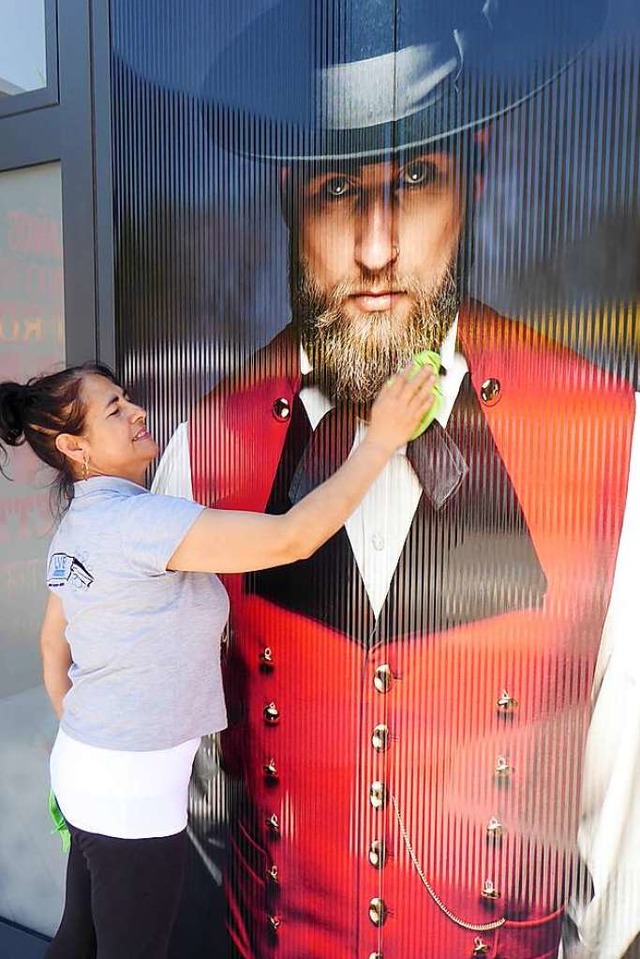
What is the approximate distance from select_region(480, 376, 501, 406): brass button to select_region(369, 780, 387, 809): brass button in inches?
30.6

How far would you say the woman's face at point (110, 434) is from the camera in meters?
1.54

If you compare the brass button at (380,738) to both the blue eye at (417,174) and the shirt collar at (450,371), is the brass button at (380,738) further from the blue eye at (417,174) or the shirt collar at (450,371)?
the blue eye at (417,174)

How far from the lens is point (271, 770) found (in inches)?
68.9

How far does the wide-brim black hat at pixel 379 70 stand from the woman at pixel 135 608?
477 mm

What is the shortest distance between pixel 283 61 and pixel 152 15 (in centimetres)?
37

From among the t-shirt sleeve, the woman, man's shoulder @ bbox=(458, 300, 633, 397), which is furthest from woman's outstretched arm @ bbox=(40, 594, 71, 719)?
man's shoulder @ bbox=(458, 300, 633, 397)

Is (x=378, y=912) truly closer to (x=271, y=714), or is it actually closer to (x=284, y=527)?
(x=271, y=714)

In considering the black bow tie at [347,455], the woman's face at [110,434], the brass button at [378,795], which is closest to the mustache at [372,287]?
the black bow tie at [347,455]

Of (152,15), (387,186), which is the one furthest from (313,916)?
(152,15)

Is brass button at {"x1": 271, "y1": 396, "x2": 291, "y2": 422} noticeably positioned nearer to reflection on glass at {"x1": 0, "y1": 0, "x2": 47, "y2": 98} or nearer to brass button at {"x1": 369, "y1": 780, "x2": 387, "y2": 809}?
brass button at {"x1": 369, "y1": 780, "x2": 387, "y2": 809}

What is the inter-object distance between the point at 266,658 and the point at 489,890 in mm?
615

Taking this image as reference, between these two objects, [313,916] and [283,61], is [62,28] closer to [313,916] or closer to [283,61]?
[283,61]

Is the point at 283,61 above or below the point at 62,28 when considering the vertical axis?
below

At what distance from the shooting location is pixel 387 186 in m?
1.52
